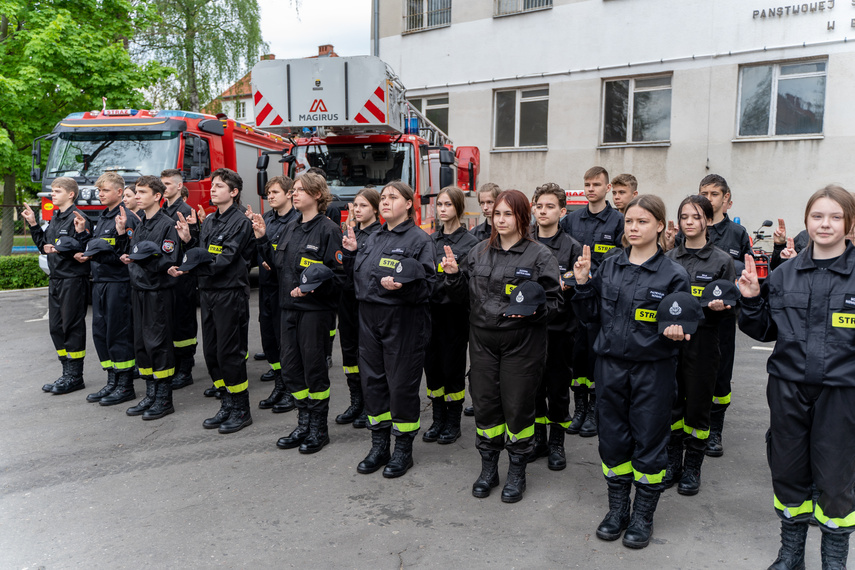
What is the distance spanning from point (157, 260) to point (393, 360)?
2.60m

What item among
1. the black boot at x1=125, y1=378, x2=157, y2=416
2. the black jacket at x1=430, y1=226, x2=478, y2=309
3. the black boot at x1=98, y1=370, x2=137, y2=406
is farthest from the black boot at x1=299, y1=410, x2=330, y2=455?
the black boot at x1=98, y1=370, x2=137, y2=406

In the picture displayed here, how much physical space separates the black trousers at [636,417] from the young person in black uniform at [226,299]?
3168 millimetres

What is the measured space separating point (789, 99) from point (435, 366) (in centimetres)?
1186

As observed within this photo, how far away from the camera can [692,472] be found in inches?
174

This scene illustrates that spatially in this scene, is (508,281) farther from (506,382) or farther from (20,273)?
(20,273)

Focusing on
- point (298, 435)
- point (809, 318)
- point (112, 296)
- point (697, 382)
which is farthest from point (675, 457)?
point (112, 296)

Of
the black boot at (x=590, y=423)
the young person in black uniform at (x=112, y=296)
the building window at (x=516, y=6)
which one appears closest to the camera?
the black boot at (x=590, y=423)

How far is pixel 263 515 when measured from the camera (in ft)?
13.3

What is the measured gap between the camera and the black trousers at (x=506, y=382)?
4117 millimetres

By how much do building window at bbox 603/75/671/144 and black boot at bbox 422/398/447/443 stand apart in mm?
11798

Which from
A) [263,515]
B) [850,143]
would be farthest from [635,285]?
[850,143]

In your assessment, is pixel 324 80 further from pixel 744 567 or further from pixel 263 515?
pixel 744 567

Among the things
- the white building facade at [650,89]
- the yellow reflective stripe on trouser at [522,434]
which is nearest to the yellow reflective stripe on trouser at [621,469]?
the yellow reflective stripe on trouser at [522,434]

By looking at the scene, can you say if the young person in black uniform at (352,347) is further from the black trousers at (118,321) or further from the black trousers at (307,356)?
the black trousers at (118,321)
